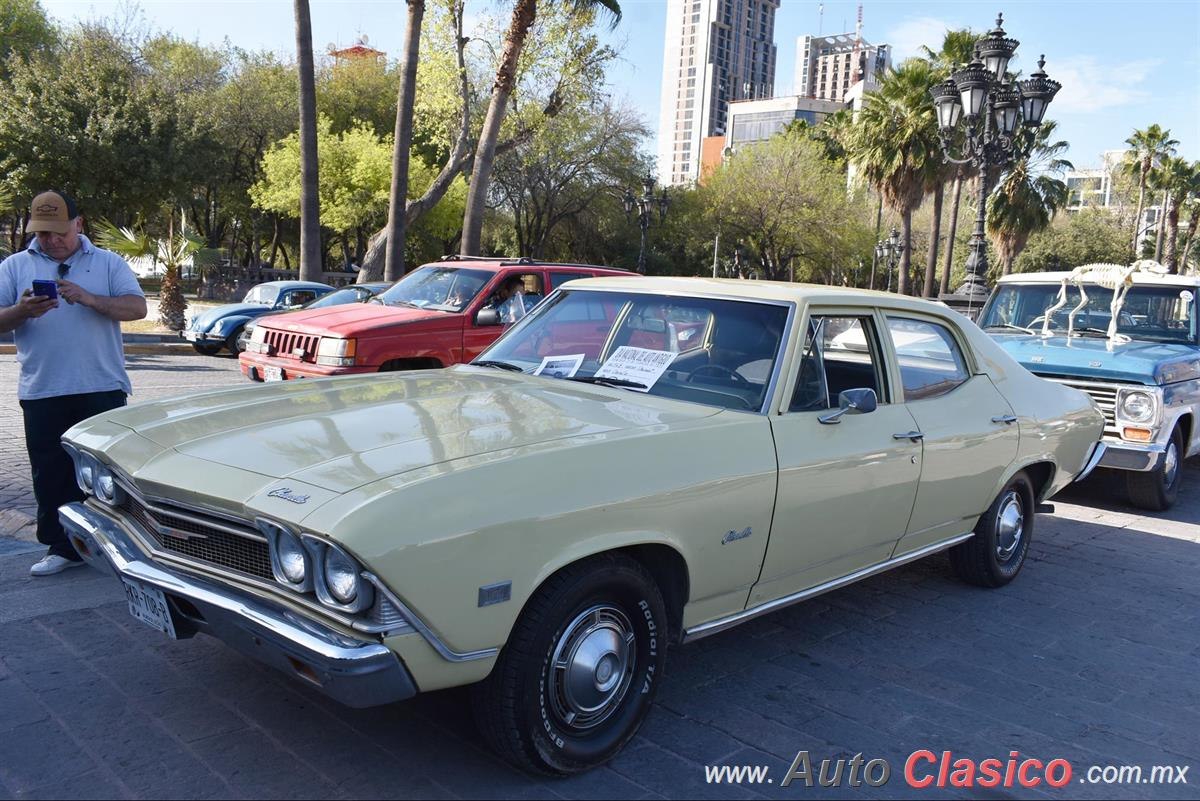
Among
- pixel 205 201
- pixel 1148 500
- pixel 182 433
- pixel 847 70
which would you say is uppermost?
pixel 847 70

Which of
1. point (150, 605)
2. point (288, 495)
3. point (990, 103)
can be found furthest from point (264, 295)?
point (288, 495)

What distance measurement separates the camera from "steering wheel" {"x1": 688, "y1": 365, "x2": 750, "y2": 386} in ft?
12.3

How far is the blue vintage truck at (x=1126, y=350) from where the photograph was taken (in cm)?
709

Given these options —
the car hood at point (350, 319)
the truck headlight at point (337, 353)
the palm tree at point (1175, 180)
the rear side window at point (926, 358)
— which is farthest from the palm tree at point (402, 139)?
the palm tree at point (1175, 180)

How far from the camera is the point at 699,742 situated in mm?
3215

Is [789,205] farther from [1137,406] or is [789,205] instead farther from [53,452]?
[53,452]

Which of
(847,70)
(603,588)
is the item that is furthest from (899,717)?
(847,70)

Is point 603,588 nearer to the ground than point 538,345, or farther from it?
nearer to the ground

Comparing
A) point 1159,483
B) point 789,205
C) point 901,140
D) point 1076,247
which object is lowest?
point 1159,483

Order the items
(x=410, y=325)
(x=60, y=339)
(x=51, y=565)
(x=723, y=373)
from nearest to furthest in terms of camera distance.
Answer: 1. (x=723, y=373)
2. (x=60, y=339)
3. (x=51, y=565)
4. (x=410, y=325)

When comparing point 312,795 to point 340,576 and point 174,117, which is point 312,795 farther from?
point 174,117

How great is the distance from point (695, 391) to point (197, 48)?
42529mm

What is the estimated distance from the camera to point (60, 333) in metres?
4.32

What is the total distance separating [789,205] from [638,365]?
41.4 m
